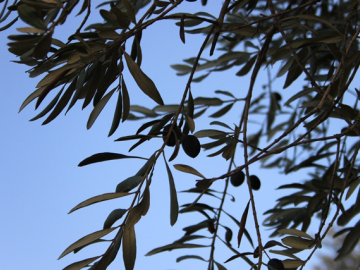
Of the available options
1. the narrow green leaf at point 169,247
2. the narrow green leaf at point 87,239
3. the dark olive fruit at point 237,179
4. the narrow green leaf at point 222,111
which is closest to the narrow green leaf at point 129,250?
the narrow green leaf at point 87,239

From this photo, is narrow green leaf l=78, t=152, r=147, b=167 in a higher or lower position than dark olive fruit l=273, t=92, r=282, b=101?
lower

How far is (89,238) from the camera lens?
74 centimetres

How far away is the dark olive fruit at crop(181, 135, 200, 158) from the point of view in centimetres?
90

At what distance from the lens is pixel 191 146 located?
0.91 meters

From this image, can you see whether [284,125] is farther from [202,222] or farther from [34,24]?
[34,24]

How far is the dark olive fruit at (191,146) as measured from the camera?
2.96 ft

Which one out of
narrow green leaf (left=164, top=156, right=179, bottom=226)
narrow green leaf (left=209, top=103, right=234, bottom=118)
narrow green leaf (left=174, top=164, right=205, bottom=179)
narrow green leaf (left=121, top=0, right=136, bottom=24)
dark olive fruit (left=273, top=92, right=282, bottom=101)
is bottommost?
narrow green leaf (left=164, top=156, right=179, bottom=226)

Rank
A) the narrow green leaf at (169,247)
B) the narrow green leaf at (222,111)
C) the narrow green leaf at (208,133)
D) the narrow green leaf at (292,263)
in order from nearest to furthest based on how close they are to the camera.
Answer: the narrow green leaf at (292,263), the narrow green leaf at (208,133), the narrow green leaf at (169,247), the narrow green leaf at (222,111)

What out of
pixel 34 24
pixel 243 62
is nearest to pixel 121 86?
pixel 34 24

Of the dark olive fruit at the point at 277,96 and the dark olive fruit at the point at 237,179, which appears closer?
the dark olive fruit at the point at 237,179

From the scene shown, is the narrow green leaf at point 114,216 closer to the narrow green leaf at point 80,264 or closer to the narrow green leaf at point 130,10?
the narrow green leaf at point 80,264

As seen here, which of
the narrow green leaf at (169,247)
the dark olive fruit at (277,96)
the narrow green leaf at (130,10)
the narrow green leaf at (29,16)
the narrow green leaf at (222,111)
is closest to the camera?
the narrow green leaf at (29,16)

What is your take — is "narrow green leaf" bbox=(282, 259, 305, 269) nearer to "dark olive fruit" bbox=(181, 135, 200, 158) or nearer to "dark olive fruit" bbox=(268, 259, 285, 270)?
"dark olive fruit" bbox=(268, 259, 285, 270)

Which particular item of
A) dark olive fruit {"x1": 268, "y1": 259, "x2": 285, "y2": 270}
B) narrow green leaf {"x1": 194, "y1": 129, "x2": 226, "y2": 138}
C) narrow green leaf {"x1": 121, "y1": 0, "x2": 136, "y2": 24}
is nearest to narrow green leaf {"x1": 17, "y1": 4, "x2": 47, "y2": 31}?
narrow green leaf {"x1": 121, "y1": 0, "x2": 136, "y2": 24}
